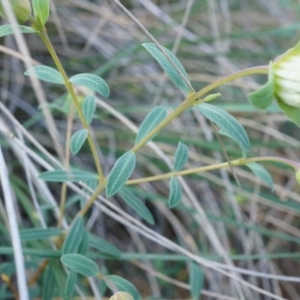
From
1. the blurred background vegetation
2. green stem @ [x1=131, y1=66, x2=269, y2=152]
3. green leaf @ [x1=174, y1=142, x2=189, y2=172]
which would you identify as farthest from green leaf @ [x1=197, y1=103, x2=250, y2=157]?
the blurred background vegetation

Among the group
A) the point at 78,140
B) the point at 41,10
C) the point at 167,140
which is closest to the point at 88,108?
the point at 78,140

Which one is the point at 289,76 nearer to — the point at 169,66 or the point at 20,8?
the point at 169,66

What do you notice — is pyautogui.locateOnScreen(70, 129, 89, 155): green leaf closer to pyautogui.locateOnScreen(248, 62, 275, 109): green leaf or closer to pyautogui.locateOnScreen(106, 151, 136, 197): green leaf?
pyautogui.locateOnScreen(106, 151, 136, 197): green leaf

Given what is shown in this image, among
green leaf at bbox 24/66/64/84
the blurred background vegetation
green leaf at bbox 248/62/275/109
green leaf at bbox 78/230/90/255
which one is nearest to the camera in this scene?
green leaf at bbox 248/62/275/109

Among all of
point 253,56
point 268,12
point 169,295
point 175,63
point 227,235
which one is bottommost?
point 169,295

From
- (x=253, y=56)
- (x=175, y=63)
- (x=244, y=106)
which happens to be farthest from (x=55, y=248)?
(x=253, y=56)

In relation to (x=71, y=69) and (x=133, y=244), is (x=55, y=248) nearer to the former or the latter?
(x=133, y=244)

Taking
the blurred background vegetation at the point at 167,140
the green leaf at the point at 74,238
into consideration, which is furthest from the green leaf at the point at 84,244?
the blurred background vegetation at the point at 167,140
